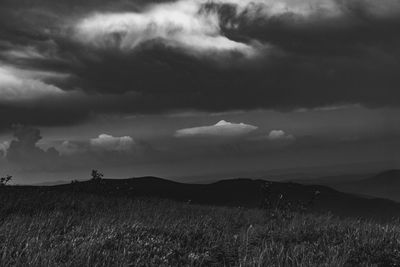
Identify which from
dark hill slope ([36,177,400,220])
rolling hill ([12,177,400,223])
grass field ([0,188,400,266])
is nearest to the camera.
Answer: grass field ([0,188,400,266])

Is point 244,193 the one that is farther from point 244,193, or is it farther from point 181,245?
point 181,245

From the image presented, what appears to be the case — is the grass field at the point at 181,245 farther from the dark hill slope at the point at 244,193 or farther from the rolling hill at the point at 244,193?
the dark hill slope at the point at 244,193

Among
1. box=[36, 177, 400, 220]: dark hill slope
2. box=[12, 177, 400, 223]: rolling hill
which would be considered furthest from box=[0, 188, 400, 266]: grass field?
box=[36, 177, 400, 220]: dark hill slope

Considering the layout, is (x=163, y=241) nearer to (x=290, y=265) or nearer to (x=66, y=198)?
(x=290, y=265)

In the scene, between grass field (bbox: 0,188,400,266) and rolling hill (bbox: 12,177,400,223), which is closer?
grass field (bbox: 0,188,400,266)

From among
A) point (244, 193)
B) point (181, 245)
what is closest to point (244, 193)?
point (244, 193)

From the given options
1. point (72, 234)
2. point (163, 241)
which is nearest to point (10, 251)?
point (72, 234)

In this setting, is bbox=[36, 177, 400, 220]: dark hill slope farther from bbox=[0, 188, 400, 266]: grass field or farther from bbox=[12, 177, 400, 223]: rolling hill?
bbox=[0, 188, 400, 266]: grass field

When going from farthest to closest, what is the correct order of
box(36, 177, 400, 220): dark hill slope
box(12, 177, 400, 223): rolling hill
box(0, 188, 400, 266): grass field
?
box(36, 177, 400, 220): dark hill slope
box(12, 177, 400, 223): rolling hill
box(0, 188, 400, 266): grass field

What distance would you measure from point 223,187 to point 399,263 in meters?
32.2

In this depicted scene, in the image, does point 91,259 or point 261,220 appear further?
point 261,220

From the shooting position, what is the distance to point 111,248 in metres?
7.43

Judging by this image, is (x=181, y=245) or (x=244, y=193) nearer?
(x=181, y=245)

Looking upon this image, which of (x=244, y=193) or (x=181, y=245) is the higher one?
(x=244, y=193)
